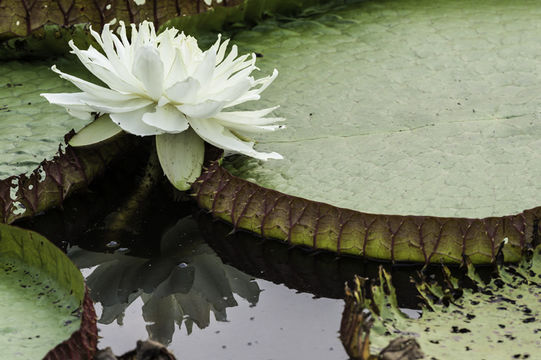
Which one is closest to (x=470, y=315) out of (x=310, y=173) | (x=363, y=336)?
(x=363, y=336)

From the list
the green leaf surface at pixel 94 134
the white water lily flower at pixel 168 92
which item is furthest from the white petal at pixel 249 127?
the green leaf surface at pixel 94 134

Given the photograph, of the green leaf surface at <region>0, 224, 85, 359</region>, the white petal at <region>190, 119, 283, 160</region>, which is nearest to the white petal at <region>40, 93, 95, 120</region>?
the white petal at <region>190, 119, 283, 160</region>

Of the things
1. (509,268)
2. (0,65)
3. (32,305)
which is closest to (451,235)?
(509,268)

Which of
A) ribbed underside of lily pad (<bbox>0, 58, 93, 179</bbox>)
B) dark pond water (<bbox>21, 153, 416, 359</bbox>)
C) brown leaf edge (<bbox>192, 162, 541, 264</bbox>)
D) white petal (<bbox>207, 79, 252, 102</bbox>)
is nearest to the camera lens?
dark pond water (<bbox>21, 153, 416, 359</bbox>)

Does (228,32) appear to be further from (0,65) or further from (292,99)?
(0,65)

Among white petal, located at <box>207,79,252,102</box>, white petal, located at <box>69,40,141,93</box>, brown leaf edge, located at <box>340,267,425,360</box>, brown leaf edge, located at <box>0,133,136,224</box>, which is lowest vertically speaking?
brown leaf edge, located at <box>340,267,425,360</box>

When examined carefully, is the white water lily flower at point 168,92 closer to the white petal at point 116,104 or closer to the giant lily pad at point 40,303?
the white petal at point 116,104

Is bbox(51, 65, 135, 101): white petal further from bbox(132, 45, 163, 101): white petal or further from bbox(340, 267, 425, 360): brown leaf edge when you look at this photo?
bbox(340, 267, 425, 360): brown leaf edge
